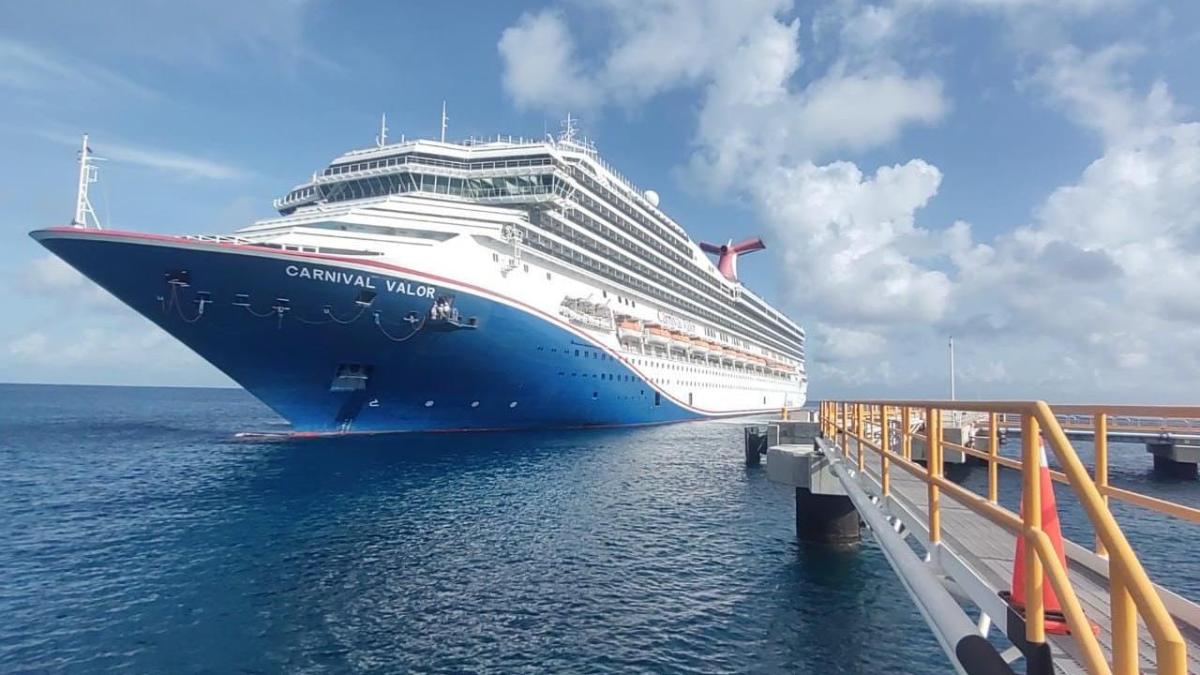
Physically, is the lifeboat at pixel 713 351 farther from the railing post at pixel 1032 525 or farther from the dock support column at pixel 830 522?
the railing post at pixel 1032 525

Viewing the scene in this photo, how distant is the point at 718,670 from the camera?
29.3 feet

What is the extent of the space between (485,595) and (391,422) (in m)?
25.3

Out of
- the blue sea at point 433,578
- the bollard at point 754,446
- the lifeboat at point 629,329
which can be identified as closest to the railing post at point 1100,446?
the blue sea at point 433,578

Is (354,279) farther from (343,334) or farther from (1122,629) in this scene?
(1122,629)

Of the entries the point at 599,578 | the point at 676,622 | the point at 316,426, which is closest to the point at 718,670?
the point at 676,622

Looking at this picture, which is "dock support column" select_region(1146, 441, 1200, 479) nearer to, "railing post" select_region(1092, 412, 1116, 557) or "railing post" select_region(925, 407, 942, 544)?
"railing post" select_region(925, 407, 942, 544)

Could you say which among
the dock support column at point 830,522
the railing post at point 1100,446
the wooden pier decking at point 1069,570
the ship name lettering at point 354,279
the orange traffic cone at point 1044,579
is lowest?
the dock support column at point 830,522

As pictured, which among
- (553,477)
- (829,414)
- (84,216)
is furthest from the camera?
(84,216)

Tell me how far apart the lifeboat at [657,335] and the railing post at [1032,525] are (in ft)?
151

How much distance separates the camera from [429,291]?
100ft

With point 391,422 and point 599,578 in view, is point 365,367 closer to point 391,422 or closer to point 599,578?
point 391,422

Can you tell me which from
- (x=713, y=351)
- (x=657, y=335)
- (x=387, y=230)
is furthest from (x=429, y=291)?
(x=713, y=351)

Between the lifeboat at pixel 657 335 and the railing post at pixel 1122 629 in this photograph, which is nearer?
the railing post at pixel 1122 629

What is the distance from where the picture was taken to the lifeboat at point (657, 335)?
50.2m
